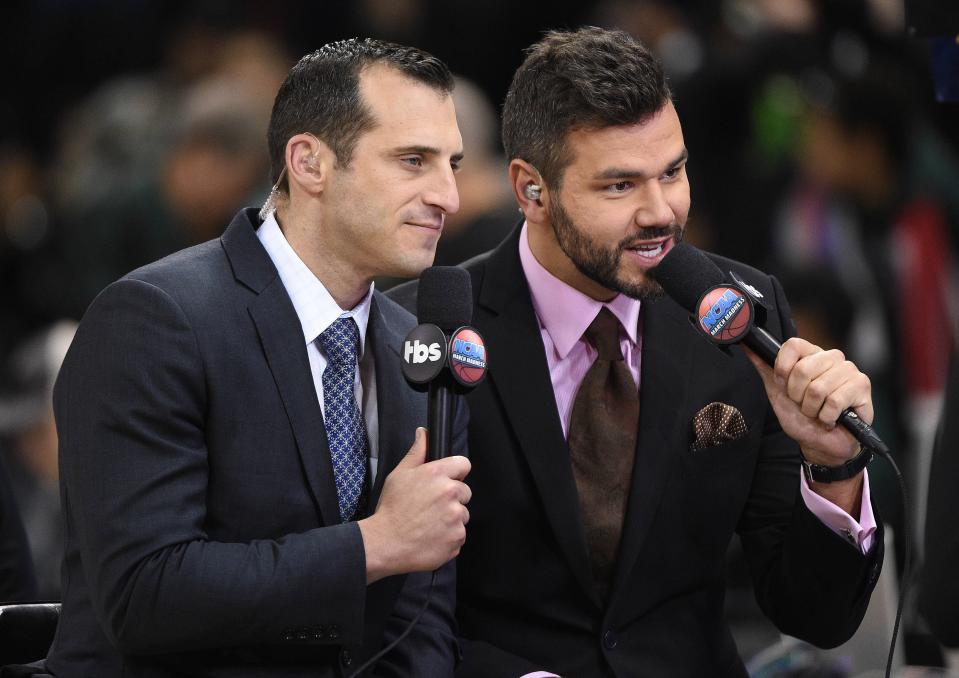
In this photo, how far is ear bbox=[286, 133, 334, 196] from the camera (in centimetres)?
275

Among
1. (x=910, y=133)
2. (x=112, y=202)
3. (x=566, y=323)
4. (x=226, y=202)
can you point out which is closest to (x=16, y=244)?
(x=112, y=202)

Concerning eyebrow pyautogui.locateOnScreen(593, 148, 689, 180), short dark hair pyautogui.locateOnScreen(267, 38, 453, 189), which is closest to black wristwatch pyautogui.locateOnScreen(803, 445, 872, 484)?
eyebrow pyautogui.locateOnScreen(593, 148, 689, 180)

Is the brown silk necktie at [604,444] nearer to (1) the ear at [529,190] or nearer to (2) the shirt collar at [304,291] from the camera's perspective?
(1) the ear at [529,190]

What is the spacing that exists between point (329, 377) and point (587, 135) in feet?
2.26

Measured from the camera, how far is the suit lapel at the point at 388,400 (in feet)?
8.89

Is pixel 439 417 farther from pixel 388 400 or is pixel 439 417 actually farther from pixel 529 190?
pixel 529 190

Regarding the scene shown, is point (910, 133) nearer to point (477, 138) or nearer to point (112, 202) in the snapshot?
point (477, 138)

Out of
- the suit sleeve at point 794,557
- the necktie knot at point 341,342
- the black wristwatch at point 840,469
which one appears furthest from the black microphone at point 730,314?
the necktie knot at point 341,342

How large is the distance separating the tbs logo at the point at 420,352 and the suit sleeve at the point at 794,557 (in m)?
0.83

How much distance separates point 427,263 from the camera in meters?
2.74

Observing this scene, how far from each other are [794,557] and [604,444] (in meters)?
0.42

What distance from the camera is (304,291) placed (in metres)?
2.71

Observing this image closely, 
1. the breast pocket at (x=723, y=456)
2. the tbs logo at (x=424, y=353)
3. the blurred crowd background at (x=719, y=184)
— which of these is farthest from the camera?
the blurred crowd background at (x=719, y=184)

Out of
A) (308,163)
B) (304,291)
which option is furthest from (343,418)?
(308,163)
